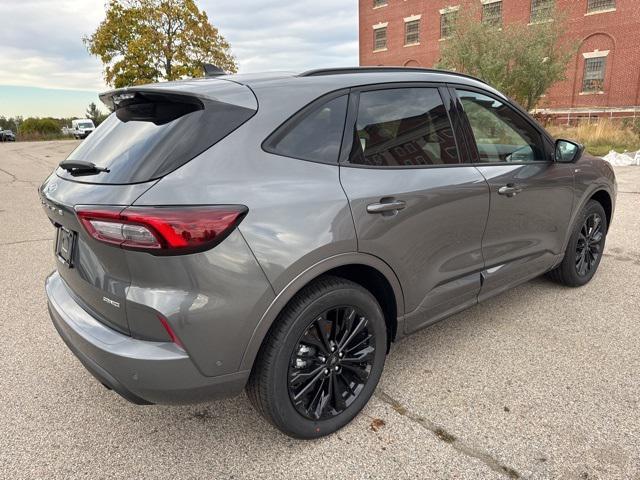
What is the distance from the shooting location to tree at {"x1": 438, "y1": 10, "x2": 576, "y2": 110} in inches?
742

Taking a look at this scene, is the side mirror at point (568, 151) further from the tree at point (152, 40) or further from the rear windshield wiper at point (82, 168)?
the tree at point (152, 40)

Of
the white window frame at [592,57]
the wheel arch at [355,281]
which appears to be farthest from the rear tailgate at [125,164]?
the white window frame at [592,57]

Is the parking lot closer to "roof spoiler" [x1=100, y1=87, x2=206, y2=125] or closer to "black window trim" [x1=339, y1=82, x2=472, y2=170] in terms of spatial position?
"black window trim" [x1=339, y1=82, x2=472, y2=170]

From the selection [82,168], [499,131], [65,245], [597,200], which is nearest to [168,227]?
[82,168]

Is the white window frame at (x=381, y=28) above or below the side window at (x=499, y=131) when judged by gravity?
above

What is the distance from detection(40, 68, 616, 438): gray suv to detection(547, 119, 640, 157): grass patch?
48.7 ft

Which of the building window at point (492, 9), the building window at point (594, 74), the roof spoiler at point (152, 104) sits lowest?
the roof spoiler at point (152, 104)

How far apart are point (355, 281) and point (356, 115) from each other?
85cm

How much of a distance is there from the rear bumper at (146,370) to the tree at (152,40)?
1046 inches

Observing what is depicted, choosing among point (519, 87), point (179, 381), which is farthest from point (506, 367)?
point (519, 87)

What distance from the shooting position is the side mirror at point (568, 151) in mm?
3520

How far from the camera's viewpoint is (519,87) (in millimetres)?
19312

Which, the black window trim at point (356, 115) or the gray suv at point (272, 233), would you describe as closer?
the gray suv at point (272, 233)

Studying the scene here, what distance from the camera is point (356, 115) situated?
241cm
